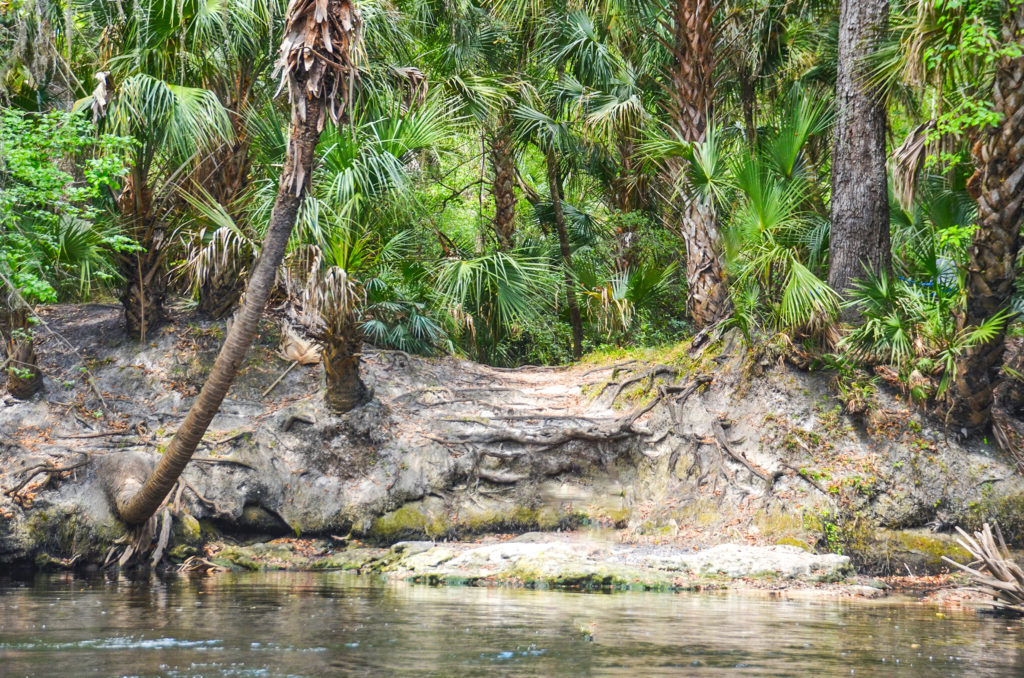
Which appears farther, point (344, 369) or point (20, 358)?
point (344, 369)

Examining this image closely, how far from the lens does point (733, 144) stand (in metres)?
13.8

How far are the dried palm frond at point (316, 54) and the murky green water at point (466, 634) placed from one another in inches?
162

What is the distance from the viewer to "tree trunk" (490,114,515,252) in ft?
53.7

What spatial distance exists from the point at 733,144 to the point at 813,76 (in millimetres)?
1719

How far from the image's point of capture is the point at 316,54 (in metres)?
8.75

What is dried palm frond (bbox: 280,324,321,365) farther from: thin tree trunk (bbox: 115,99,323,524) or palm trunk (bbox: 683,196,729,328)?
palm trunk (bbox: 683,196,729,328)

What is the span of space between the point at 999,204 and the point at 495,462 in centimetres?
674

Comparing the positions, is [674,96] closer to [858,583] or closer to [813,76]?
[813,76]

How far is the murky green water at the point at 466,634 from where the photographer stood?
5.17m

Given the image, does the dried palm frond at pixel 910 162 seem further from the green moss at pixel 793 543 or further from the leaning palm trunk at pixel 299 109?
the leaning palm trunk at pixel 299 109

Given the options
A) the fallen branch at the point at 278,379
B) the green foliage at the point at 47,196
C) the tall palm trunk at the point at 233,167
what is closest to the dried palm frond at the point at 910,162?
the tall palm trunk at the point at 233,167

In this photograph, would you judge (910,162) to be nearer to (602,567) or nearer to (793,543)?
(793,543)

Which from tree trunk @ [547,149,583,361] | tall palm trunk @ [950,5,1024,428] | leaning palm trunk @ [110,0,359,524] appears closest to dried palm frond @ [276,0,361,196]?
leaning palm trunk @ [110,0,359,524]

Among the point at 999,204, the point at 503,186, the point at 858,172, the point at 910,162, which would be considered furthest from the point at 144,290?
the point at 999,204
